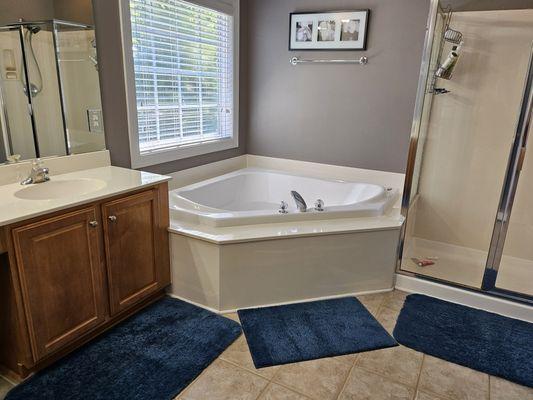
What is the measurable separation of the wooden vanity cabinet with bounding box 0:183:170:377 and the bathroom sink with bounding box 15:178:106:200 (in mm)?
236

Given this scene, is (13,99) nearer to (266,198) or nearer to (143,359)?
(143,359)

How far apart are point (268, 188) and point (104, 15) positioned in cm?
188

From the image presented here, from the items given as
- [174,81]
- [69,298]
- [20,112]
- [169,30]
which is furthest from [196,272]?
[169,30]

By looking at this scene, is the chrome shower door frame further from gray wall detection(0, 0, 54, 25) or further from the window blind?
gray wall detection(0, 0, 54, 25)

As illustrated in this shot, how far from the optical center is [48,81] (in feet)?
6.79

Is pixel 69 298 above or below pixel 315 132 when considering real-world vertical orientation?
below

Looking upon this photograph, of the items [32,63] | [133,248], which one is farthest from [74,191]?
[32,63]

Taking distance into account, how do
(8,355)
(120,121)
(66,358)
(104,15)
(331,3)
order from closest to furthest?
(8,355)
(66,358)
(104,15)
(120,121)
(331,3)

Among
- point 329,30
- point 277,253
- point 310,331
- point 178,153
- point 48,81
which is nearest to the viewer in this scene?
point 48,81

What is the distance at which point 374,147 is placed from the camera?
3.26 meters

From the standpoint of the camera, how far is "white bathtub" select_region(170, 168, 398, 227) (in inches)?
95.0

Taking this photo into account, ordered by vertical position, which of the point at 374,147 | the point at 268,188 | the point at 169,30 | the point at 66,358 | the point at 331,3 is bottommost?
the point at 66,358

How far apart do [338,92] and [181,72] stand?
4.43 feet

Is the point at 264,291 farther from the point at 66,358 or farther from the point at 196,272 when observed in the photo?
the point at 66,358
